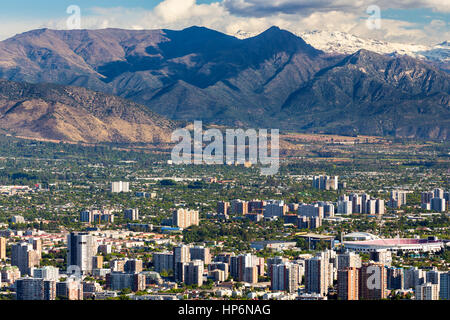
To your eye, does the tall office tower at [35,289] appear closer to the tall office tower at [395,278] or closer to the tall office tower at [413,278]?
the tall office tower at [395,278]

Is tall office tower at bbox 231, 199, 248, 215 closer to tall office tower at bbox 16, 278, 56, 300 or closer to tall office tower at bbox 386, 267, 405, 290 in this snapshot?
tall office tower at bbox 386, 267, 405, 290

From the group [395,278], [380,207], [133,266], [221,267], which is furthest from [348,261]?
[380,207]

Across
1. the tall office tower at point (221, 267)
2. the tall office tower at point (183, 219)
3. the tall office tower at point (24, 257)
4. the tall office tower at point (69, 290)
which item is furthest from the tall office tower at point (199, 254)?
the tall office tower at point (183, 219)

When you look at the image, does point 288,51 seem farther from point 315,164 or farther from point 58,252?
point 58,252

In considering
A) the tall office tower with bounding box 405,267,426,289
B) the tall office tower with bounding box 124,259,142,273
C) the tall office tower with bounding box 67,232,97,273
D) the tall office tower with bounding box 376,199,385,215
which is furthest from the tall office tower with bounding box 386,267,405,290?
the tall office tower with bounding box 376,199,385,215

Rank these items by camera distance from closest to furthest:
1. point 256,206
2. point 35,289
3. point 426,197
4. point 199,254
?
1. point 35,289
2. point 199,254
3. point 256,206
4. point 426,197

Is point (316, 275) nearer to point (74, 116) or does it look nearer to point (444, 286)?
point (444, 286)
